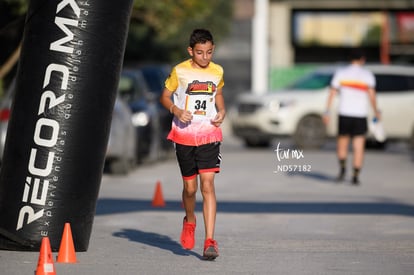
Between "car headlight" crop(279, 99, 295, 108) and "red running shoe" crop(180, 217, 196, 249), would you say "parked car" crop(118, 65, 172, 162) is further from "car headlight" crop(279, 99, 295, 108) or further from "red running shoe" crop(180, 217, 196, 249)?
"red running shoe" crop(180, 217, 196, 249)

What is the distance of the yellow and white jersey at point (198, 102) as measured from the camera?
10156 mm

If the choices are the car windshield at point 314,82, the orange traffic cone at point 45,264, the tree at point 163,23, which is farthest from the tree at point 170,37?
the orange traffic cone at point 45,264

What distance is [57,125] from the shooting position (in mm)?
10250

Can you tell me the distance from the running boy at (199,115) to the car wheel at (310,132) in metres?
18.4

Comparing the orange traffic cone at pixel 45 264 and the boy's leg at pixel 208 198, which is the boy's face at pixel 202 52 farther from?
the orange traffic cone at pixel 45 264

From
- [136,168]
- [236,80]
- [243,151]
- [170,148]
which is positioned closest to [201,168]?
[136,168]

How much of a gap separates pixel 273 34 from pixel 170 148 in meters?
28.4

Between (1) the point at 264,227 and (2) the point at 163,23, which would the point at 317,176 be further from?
(1) the point at 264,227

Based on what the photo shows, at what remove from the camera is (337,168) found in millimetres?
23219

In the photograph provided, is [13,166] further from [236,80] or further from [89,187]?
[236,80]

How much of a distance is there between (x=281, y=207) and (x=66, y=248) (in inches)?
228

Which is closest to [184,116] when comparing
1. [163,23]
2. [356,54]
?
[356,54]

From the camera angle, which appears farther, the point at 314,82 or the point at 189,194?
the point at 314,82

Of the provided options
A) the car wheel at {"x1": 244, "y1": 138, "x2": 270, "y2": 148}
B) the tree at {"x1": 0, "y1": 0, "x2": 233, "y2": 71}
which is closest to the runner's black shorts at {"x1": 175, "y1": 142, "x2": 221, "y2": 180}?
the tree at {"x1": 0, "y1": 0, "x2": 233, "y2": 71}
